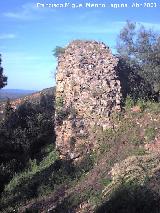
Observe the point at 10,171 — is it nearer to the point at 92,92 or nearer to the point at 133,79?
the point at 92,92

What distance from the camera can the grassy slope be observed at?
1569 cm

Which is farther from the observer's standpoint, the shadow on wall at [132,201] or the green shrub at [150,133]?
the green shrub at [150,133]

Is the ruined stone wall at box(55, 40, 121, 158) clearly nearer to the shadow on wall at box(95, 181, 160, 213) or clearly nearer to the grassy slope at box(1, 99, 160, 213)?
the grassy slope at box(1, 99, 160, 213)

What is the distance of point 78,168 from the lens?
23.4m

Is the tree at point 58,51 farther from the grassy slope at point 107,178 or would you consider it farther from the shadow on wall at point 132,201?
the shadow on wall at point 132,201

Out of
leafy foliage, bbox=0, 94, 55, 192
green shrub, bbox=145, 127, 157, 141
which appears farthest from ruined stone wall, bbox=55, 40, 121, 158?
leafy foliage, bbox=0, 94, 55, 192

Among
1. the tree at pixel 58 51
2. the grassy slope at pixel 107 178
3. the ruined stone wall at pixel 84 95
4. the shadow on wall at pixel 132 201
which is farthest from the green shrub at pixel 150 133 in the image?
the tree at pixel 58 51

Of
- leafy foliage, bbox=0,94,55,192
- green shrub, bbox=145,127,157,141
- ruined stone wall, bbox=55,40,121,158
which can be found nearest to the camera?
green shrub, bbox=145,127,157,141

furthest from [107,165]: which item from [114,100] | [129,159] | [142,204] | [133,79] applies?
[133,79]

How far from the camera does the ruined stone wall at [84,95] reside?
24.4m

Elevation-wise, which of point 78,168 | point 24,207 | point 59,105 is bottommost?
point 24,207

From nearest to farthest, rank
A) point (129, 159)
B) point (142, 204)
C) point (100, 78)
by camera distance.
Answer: point (142, 204), point (129, 159), point (100, 78)

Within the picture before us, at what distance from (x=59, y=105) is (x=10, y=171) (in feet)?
20.3

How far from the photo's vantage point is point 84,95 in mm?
25156
